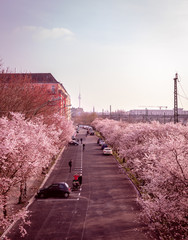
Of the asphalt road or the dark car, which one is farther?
the dark car

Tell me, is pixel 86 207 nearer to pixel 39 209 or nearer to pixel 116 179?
pixel 39 209

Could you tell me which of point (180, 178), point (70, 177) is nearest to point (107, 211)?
point (180, 178)

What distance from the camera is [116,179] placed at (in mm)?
26234

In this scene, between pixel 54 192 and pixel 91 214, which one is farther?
pixel 54 192

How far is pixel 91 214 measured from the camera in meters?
16.4

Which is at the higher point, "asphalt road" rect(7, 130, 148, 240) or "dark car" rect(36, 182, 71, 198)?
"dark car" rect(36, 182, 71, 198)

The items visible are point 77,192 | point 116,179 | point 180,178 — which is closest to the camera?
point 180,178

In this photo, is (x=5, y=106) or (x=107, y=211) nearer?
(x=107, y=211)

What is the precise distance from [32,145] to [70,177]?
49.6ft

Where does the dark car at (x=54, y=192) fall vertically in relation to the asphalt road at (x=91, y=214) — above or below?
above

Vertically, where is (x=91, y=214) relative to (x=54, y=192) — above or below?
below

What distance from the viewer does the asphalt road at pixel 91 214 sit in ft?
44.4

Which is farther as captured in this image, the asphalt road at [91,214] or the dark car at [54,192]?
the dark car at [54,192]

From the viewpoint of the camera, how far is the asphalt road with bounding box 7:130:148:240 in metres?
13.5
